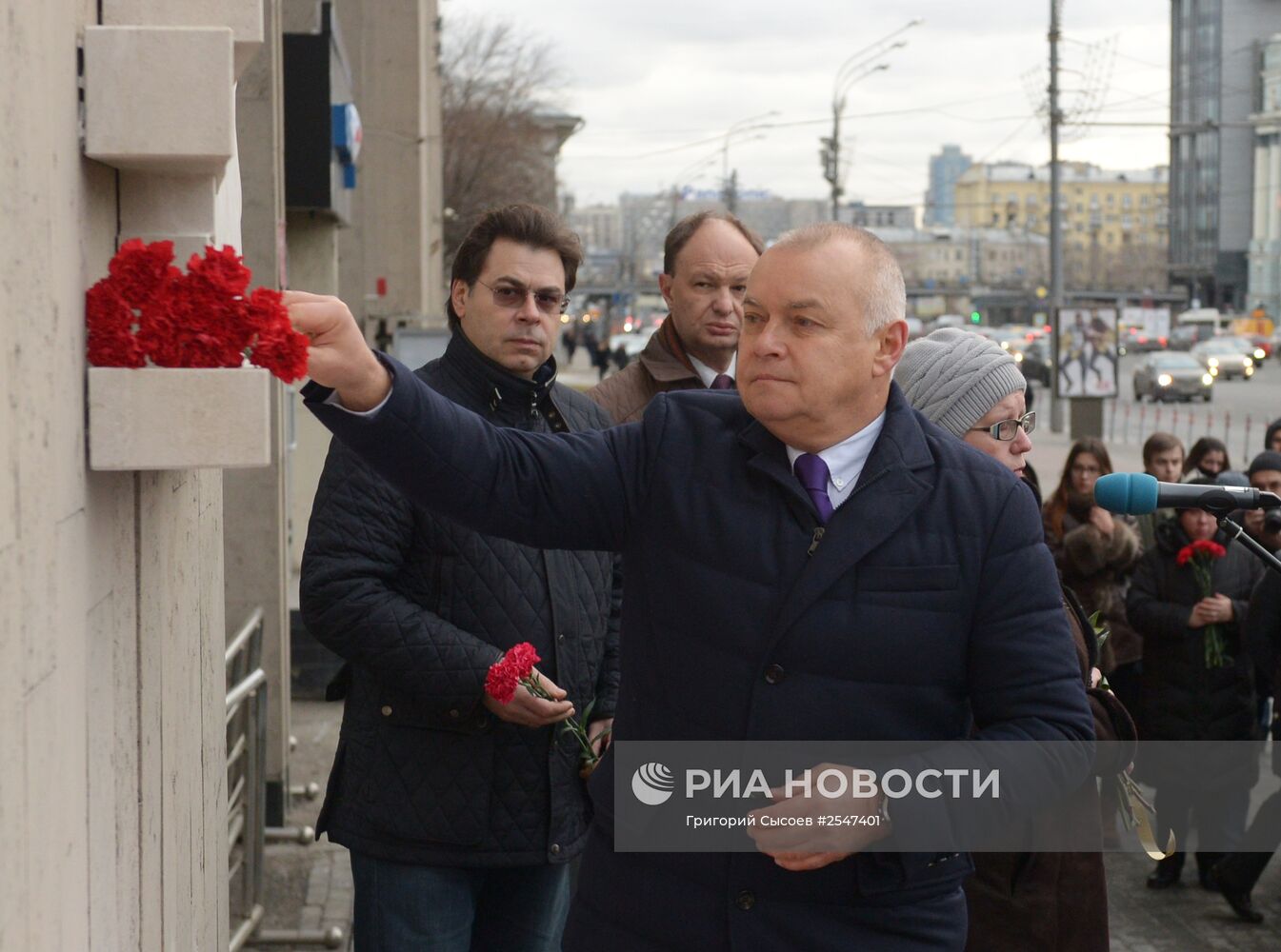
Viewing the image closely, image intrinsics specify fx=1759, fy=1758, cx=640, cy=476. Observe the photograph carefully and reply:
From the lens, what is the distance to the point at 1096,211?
169875mm

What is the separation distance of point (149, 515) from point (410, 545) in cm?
118

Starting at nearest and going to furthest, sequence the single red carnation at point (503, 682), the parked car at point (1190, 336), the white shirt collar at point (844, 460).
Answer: the white shirt collar at point (844, 460), the single red carnation at point (503, 682), the parked car at point (1190, 336)

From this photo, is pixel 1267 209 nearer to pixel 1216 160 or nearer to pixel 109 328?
pixel 1216 160

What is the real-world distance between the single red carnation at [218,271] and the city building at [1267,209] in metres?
123

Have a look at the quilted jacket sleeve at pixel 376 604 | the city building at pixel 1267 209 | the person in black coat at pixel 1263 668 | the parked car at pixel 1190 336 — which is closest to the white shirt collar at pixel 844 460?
the quilted jacket sleeve at pixel 376 604

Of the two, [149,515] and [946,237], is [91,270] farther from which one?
[946,237]

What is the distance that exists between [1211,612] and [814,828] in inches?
216

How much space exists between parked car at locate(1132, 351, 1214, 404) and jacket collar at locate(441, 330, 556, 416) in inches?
1813

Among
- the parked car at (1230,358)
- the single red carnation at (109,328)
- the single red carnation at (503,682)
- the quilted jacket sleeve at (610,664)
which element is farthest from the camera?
the parked car at (1230,358)

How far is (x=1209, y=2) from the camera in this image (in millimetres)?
129625

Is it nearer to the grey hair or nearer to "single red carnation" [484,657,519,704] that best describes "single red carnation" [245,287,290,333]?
the grey hair

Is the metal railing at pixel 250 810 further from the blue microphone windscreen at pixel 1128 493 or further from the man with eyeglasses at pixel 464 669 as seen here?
the blue microphone windscreen at pixel 1128 493

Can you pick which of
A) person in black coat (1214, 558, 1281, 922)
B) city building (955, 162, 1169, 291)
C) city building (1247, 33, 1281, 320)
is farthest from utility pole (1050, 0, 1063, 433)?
city building (955, 162, 1169, 291)

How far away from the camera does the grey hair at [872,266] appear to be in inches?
105
